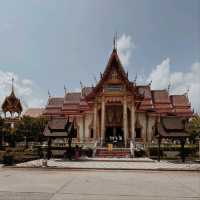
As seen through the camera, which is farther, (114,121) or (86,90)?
(86,90)

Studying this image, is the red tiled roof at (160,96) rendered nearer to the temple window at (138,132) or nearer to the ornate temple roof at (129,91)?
the ornate temple roof at (129,91)

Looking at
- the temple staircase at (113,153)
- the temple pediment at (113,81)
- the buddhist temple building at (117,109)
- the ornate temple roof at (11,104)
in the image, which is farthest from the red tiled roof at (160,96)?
the ornate temple roof at (11,104)

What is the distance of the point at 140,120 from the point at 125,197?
31.8 m

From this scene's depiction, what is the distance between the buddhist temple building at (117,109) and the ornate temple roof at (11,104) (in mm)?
11094

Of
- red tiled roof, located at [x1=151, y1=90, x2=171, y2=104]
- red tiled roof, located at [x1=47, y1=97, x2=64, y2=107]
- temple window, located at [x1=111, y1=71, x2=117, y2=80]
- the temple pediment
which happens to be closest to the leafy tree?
the temple pediment

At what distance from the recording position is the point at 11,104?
5469cm

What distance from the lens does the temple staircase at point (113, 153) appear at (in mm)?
28612

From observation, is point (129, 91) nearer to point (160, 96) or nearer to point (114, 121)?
point (114, 121)

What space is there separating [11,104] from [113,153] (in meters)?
31.6

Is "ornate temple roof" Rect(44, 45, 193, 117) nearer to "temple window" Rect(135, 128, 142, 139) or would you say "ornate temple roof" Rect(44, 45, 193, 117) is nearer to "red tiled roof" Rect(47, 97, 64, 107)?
"red tiled roof" Rect(47, 97, 64, 107)

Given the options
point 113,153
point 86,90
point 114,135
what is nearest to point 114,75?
point 114,135

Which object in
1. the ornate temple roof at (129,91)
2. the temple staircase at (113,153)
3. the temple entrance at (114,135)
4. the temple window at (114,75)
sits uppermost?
the temple window at (114,75)

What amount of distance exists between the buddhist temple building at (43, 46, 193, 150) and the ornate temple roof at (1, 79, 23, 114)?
11.1 meters

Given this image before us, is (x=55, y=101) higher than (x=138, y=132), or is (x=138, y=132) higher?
(x=55, y=101)
